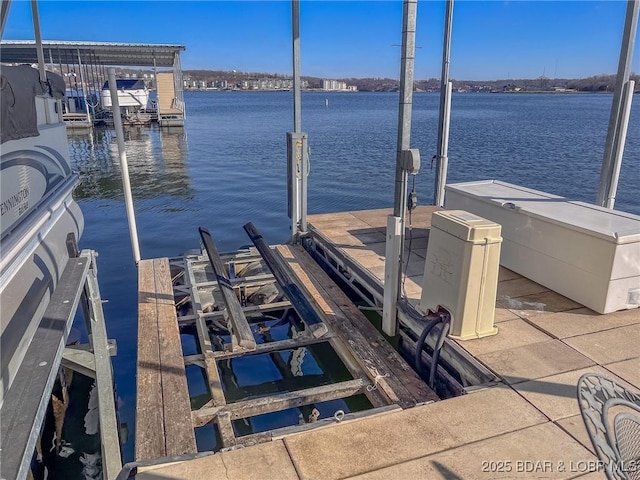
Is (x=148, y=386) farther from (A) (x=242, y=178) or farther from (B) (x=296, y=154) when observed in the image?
(A) (x=242, y=178)

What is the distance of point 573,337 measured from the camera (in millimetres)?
3928

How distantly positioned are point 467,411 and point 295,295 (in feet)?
8.02

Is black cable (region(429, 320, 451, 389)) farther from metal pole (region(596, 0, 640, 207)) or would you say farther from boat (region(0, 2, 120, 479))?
metal pole (region(596, 0, 640, 207))

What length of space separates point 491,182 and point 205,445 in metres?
4.65

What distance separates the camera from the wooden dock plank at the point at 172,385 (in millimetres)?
3238

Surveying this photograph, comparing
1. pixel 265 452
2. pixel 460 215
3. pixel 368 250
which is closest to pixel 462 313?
pixel 460 215

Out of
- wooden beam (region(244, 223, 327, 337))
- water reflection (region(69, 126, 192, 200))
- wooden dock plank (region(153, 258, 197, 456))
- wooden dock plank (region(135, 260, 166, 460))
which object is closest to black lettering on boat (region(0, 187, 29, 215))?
wooden dock plank (region(135, 260, 166, 460))

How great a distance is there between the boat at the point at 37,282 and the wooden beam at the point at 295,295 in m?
1.80

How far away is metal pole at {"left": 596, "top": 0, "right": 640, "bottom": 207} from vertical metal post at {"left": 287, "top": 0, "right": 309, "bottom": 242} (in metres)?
3.54

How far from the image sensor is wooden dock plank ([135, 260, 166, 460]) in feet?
10.5

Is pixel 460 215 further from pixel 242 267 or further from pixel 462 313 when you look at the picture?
pixel 242 267

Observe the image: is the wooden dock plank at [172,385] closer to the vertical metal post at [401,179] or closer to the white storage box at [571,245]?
the vertical metal post at [401,179]

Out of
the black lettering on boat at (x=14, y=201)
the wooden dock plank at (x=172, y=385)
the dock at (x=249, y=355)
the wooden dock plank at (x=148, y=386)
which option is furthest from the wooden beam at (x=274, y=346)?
the black lettering on boat at (x=14, y=201)

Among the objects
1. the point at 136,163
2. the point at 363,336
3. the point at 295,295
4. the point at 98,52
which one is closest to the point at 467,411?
the point at 363,336
